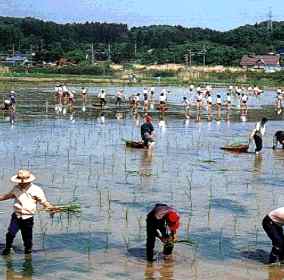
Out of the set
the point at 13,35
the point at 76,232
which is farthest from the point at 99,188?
the point at 13,35

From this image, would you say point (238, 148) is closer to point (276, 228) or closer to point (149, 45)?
point (276, 228)

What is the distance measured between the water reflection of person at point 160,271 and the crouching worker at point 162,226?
0.24 m

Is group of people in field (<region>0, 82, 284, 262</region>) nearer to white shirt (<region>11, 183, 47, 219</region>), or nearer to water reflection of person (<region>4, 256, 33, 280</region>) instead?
white shirt (<region>11, 183, 47, 219</region>)

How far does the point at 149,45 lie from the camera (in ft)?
577

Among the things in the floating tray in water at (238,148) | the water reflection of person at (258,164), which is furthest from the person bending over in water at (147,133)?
the water reflection of person at (258,164)

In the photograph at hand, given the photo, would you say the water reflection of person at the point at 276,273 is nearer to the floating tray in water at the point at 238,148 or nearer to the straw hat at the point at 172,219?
the straw hat at the point at 172,219

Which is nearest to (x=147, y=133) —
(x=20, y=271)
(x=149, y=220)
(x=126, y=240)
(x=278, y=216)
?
(x=126, y=240)

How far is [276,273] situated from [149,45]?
168m

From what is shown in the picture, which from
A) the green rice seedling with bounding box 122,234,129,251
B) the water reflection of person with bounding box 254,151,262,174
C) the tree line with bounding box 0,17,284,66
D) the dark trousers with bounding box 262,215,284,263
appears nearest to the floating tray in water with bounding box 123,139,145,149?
the water reflection of person with bounding box 254,151,262,174

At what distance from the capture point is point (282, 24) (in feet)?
603

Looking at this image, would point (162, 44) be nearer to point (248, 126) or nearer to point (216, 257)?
point (248, 126)

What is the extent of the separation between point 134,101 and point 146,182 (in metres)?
29.1

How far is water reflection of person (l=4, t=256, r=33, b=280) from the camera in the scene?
31.0 ft

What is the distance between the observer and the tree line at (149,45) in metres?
132
